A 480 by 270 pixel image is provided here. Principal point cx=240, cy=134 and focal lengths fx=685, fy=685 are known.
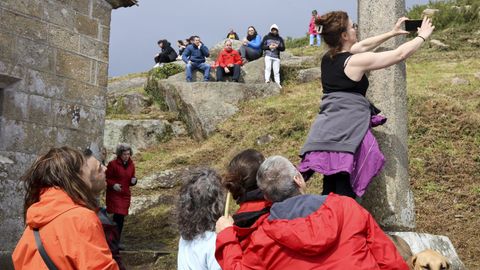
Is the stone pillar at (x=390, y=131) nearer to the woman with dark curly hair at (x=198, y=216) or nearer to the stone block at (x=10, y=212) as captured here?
the woman with dark curly hair at (x=198, y=216)

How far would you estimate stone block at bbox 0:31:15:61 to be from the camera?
24.8ft

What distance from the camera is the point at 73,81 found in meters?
8.38

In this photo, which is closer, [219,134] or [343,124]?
[343,124]

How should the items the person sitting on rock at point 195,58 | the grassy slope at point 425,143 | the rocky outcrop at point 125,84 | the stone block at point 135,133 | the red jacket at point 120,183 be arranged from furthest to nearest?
the rocky outcrop at point 125,84, the person sitting on rock at point 195,58, the stone block at point 135,133, the red jacket at point 120,183, the grassy slope at point 425,143

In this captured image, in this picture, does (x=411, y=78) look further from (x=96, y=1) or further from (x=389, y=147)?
(x=389, y=147)

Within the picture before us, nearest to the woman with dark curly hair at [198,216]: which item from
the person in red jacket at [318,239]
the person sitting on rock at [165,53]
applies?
the person in red jacket at [318,239]

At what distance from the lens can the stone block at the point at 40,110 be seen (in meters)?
7.88

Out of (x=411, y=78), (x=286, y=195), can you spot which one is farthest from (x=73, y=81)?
(x=411, y=78)

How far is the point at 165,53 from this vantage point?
77.3 feet

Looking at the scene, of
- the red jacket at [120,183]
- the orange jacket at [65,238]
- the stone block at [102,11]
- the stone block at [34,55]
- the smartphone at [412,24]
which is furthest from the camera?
the red jacket at [120,183]

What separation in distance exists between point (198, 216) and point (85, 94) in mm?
4707

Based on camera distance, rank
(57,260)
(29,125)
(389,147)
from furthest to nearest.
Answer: (29,125)
(389,147)
(57,260)

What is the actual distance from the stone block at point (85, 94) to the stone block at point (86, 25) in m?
0.65

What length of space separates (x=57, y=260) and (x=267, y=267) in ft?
3.34
